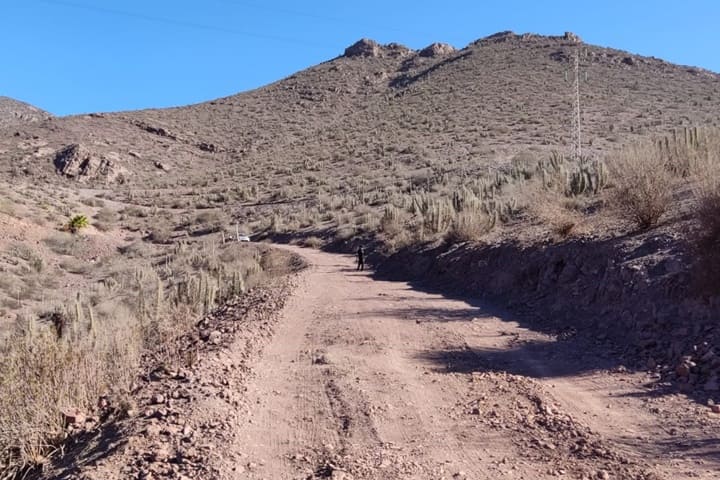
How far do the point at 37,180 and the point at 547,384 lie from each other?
171 ft

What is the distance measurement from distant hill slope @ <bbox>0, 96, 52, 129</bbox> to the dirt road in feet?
307

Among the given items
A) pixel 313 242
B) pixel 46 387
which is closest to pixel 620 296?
pixel 46 387

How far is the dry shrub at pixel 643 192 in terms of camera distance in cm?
1185

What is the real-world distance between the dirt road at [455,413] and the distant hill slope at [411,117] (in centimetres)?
2861

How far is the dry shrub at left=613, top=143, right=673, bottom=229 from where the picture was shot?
38.9ft

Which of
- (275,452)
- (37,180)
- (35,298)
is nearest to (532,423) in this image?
Result: (275,452)

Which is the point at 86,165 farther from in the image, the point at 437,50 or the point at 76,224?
the point at 437,50

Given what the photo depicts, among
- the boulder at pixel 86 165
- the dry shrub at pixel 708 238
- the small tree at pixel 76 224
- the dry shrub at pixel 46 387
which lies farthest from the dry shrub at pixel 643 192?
the boulder at pixel 86 165

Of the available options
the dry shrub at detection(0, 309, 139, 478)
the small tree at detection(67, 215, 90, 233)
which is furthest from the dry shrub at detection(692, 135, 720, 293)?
Answer: the small tree at detection(67, 215, 90, 233)

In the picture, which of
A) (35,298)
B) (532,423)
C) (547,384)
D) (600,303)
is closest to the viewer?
(532,423)

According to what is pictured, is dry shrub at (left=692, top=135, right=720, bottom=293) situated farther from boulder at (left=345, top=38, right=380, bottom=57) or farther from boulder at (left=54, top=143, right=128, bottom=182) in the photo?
boulder at (left=345, top=38, right=380, bottom=57)

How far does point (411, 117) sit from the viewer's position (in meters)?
62.6

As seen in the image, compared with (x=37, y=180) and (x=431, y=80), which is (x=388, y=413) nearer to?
(x=37, y=180)

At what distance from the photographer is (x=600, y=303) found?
1045cm
